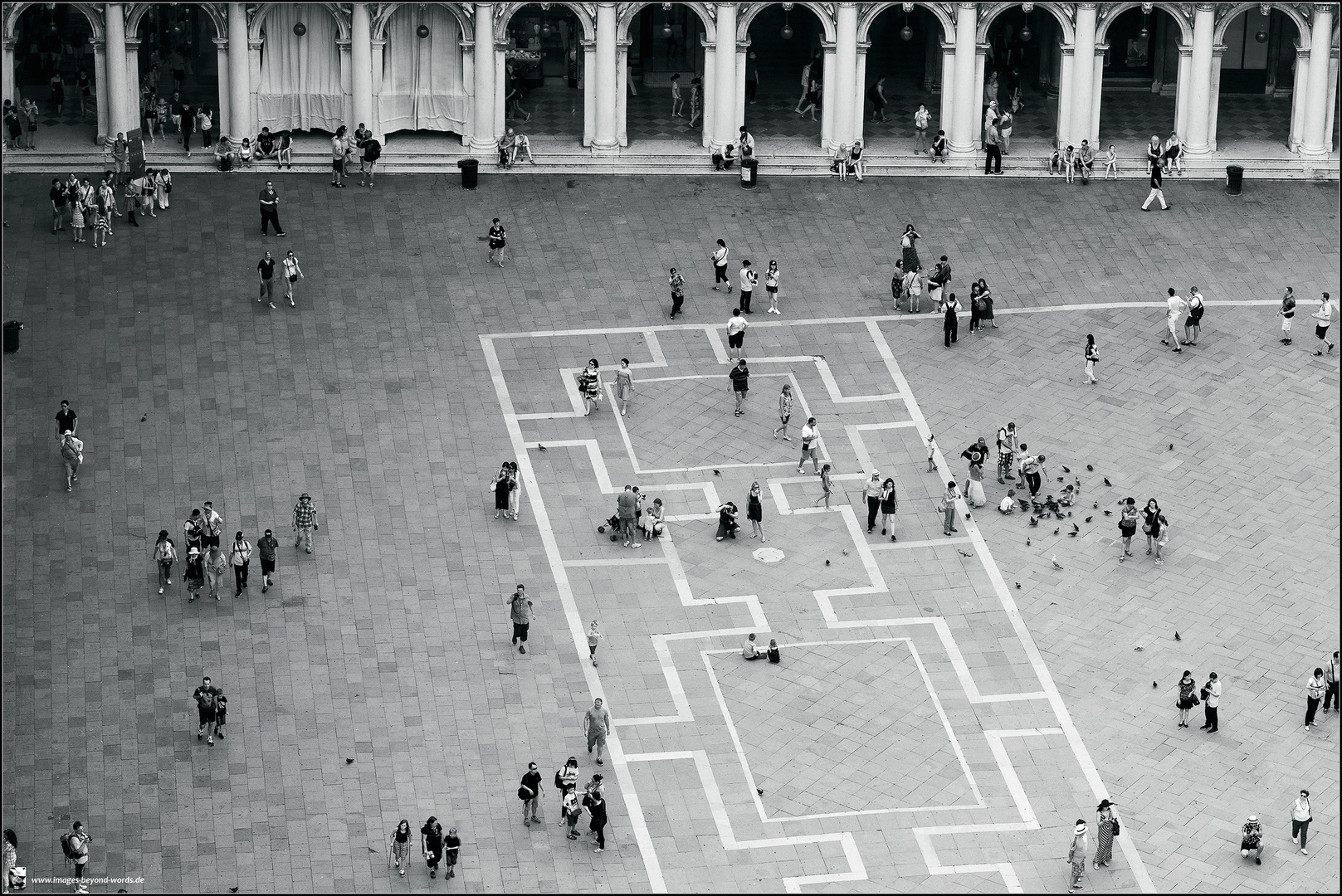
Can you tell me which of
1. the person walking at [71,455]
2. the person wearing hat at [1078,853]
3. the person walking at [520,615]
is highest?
Answer: the person walking at [71,455]

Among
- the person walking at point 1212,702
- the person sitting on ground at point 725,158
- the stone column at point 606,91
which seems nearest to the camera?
the person walking at point 1212,702

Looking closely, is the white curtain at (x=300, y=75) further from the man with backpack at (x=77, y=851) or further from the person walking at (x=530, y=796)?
the man with backpack at (x=77, y=851)

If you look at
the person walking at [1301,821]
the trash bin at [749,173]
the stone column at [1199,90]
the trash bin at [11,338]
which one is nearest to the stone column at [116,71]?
the trash bin at [11,338]

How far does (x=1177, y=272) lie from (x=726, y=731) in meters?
28.1

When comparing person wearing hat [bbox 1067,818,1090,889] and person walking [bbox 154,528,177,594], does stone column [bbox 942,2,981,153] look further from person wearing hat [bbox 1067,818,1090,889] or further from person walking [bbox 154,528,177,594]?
person wearing hat [bbox 1067,818,1090,889]

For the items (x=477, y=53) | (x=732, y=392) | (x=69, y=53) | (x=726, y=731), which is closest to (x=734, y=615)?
(x=726, y=731)

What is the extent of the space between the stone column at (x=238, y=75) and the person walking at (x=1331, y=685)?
141ft

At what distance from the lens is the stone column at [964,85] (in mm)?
109750

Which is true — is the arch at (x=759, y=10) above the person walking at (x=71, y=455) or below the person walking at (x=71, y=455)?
above

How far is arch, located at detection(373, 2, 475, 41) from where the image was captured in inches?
4272

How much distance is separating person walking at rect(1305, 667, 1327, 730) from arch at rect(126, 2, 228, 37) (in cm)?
4450

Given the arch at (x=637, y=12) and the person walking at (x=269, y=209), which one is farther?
the arch at (x=637, y=12)

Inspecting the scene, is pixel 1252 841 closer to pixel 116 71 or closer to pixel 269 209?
pixel 269 209

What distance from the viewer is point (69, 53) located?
114500 mm
